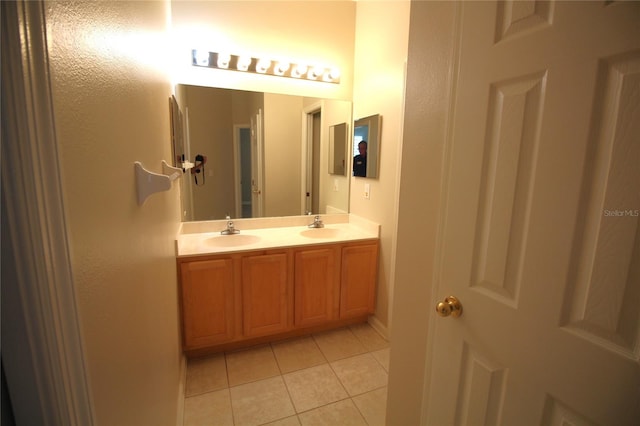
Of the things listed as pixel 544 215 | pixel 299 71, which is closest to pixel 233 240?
pixel 299 71

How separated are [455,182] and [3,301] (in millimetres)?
1043

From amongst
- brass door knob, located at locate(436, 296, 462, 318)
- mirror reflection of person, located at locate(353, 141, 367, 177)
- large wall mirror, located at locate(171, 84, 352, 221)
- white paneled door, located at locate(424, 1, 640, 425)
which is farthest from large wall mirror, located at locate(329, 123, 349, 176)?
brass door knob, located at locate(436, 296, 462, 318)

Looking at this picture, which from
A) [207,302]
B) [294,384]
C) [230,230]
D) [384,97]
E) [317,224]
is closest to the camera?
[294,384]

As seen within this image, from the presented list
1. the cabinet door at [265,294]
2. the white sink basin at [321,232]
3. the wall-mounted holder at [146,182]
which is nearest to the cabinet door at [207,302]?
the cabinet door at [265,294]

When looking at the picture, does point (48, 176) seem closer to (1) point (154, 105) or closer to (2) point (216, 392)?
(1) point (154, 105)

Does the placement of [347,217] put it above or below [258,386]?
above

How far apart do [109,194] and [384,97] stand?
82.0 inches

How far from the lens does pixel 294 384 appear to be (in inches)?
74.9

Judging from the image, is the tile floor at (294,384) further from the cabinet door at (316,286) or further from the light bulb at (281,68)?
the light bulb at (281,68)

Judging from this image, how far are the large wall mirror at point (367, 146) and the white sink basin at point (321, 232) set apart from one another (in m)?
0.54

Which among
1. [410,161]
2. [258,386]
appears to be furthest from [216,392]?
[410,161]

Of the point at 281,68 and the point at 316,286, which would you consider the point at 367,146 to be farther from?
the point at 316,286

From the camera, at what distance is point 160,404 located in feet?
3.53

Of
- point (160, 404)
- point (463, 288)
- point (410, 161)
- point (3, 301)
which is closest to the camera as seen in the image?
point (3, 301)
